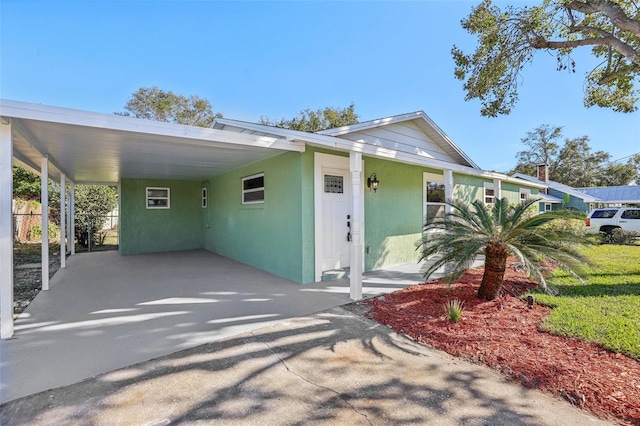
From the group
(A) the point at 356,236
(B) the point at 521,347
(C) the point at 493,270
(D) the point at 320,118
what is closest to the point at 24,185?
(D) the point at 320,118

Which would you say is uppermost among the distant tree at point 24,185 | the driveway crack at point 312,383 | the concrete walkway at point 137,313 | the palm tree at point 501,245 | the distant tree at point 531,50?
the distant tree at point 531,50

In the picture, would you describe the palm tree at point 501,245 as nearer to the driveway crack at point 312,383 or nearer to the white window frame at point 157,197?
the driveway crack at point 312,383

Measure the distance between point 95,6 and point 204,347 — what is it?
7373 mm

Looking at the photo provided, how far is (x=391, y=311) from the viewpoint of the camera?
4289 millimetres

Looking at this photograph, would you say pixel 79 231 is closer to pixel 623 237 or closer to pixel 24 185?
pixel 24 185

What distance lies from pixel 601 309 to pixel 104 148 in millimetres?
8440

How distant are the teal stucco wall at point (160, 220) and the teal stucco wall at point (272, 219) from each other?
2.56 meters

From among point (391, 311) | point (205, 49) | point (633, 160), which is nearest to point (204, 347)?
point (391, 311)

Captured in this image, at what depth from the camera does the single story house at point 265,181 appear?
4004 millimetres

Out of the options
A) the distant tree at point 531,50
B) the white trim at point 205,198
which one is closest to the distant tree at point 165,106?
the white trim at point 205,198

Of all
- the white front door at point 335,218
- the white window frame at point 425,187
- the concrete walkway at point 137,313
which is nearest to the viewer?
the concrete walkway at point 137,313

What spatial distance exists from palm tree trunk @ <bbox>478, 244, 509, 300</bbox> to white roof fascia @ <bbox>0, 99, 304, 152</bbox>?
12.9ft

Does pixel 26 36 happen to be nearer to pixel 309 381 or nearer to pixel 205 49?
pixel 205 49

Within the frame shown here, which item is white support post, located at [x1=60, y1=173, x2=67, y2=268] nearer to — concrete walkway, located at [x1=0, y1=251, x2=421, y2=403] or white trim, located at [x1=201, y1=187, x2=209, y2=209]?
concrete walkway, located at [x1=0, y1=251, x2=421, y2=403]
